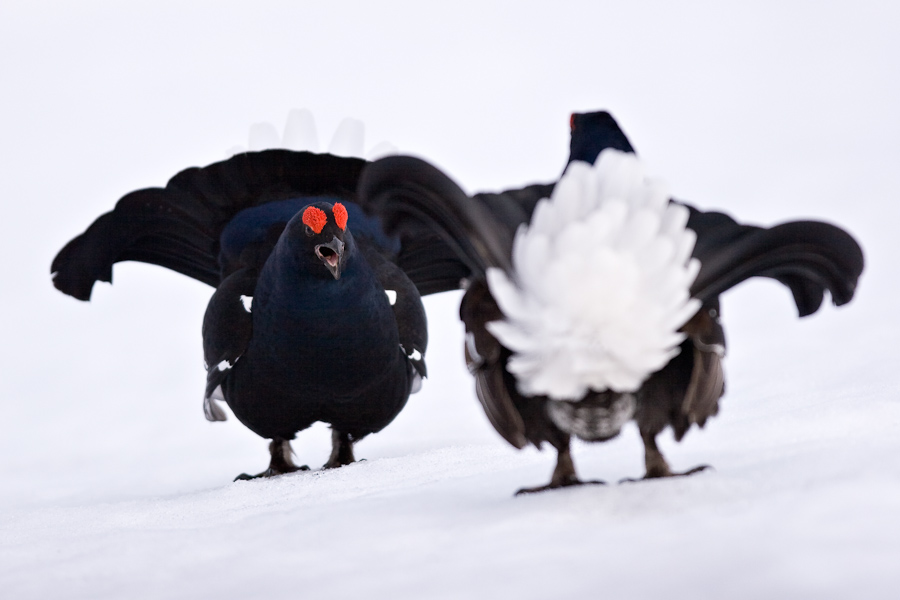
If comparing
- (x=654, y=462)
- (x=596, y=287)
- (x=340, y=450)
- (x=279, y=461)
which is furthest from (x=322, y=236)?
(x=596, y=287)

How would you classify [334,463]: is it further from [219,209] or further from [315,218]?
[219,209]

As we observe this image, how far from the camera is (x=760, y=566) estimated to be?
6.62 feet

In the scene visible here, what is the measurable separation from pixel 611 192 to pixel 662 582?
0.99 meters

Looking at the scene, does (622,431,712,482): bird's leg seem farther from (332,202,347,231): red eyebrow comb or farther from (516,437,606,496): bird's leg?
(332,202,347,231): red eyebrow comb

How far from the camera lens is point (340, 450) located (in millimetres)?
5211

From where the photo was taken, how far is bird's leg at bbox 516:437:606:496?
2.87 m

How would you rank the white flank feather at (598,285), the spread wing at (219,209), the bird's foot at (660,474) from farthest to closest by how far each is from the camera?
1. the spread wing at (219,209)
2. the bird's foot at (660,474)
3. the white flank feather at (598,285)

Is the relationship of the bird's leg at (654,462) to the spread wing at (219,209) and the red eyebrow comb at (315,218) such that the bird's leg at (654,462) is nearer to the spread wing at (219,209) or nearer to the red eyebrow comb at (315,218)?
the red eyebrow comb at (315,218)

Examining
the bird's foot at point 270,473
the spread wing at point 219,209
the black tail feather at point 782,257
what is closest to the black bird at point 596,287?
the black tail feather at point 782,257

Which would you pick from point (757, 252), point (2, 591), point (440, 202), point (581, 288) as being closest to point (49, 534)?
point (2, 591)

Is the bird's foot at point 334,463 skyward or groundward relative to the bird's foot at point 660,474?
skyward

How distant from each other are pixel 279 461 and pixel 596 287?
3167 millimetres

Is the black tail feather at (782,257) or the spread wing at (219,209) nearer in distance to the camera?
the black tail feather at (782,257)

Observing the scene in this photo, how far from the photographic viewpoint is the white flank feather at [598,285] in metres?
2.45
